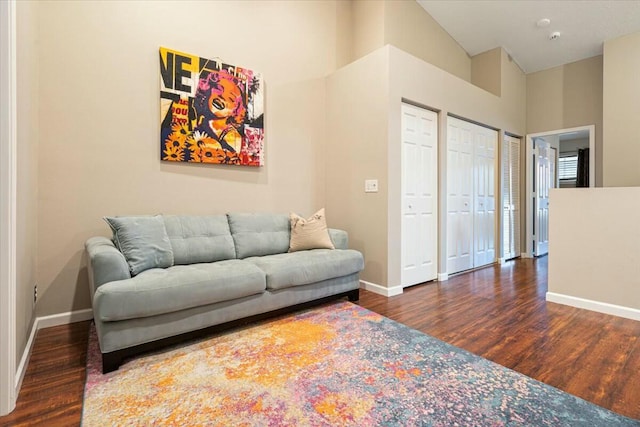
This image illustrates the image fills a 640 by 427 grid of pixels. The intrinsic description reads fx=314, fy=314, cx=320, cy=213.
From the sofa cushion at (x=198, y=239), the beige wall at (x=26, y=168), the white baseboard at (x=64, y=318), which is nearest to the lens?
the beige wall at (x=26, y=168)

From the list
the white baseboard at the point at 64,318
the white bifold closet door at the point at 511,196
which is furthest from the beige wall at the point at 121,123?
the white bifold closet door at the point at 511,196

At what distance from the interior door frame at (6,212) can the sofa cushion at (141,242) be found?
0.76m

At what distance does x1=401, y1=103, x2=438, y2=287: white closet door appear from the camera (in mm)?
3543

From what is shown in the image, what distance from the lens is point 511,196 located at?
532cm

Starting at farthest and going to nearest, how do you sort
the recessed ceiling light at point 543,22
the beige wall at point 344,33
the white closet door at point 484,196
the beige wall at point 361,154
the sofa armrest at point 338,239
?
the white closet door at point 484,196 → the recessed ceiling light at point 543,22 → the beige wall at point 344,33 → the beige wall at point 361,154 → the sofa armrest at point 338,239

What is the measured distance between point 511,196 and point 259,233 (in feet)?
14.7

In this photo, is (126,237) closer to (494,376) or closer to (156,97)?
(156,97)

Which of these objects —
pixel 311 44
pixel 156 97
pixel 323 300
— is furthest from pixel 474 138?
pixel 156 97

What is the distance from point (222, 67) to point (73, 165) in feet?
5.30

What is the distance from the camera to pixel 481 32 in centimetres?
470

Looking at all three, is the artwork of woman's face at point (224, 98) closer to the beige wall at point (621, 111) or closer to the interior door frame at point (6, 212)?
the interior door frame at point (6, 212)

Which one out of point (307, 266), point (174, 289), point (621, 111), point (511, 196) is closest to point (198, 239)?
point (174, 289)

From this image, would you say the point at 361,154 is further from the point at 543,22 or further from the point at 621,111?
the point at 621,111

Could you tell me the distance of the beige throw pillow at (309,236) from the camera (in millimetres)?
3105
